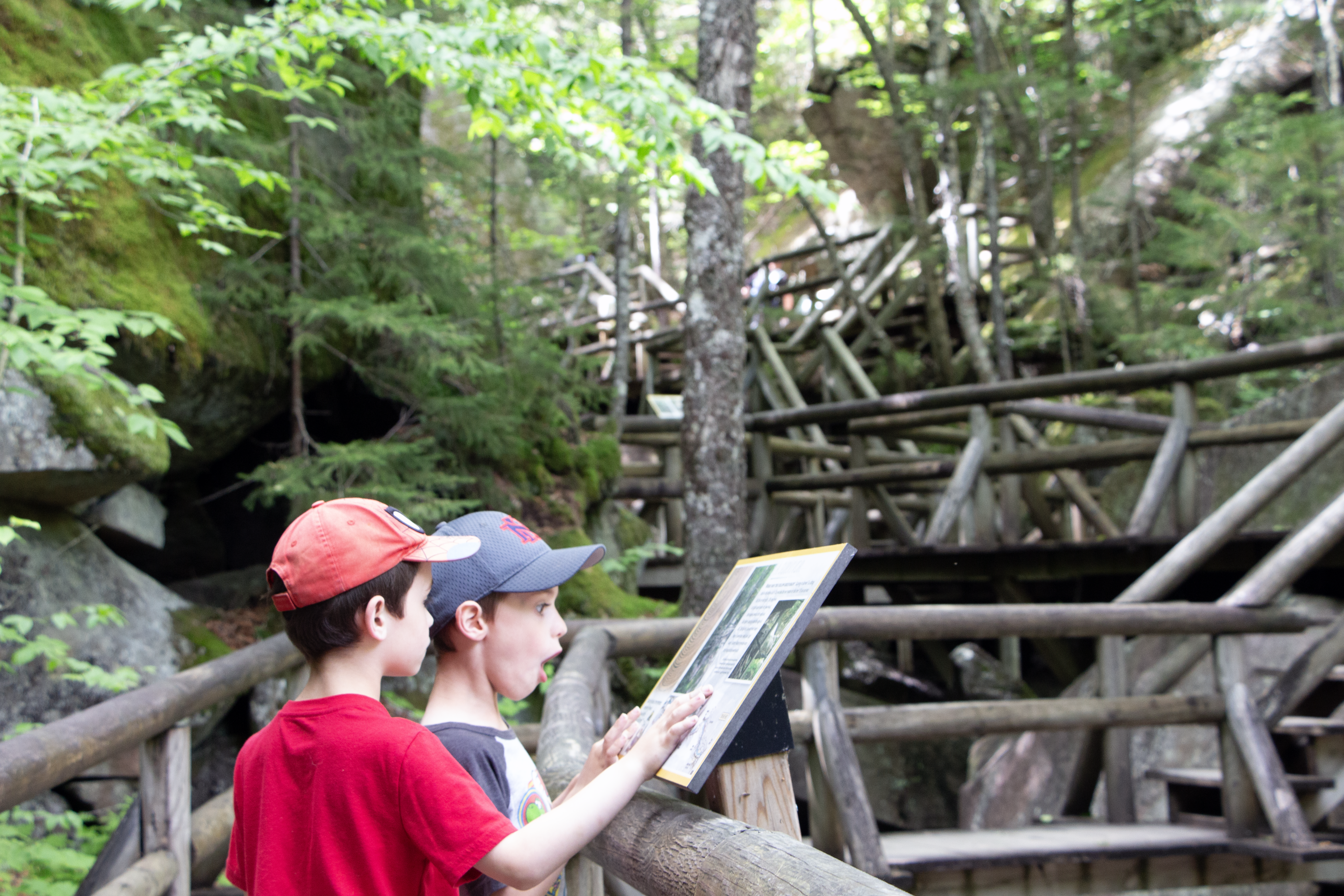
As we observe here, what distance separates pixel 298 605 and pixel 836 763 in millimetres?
2770

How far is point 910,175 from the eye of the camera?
13.4 metres

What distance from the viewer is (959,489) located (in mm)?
6898

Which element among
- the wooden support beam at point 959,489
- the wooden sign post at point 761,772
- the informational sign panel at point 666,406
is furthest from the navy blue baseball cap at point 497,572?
the informational sign panel at point 666,406

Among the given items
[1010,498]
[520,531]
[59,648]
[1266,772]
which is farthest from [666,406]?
Answer: [520,531]

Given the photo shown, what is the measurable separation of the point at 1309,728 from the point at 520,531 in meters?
4.39

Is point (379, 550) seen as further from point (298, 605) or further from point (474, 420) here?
point (474, 420)

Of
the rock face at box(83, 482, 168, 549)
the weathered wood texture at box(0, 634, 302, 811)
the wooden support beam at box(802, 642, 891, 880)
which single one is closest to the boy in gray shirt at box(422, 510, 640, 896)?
the weathered wood texture at box(0, 634, 302, 811)

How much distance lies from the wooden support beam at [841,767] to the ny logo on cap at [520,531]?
2354mm

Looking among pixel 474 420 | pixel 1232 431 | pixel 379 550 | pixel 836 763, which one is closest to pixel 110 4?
pixel 474 420

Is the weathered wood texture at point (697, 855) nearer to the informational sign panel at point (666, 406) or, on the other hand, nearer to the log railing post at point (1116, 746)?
the log railing post at point (1116, 746)

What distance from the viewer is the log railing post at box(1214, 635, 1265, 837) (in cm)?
411

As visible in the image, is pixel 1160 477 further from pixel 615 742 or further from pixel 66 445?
pixel 66 445

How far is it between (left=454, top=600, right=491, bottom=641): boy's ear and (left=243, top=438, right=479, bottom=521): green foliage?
3.73 m

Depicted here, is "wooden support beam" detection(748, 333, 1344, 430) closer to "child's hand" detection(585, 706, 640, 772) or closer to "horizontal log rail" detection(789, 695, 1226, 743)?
"horizontal log rail" detection(789, 695, 1226, 743)
